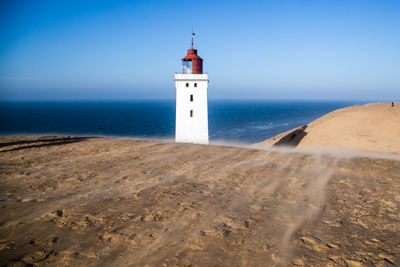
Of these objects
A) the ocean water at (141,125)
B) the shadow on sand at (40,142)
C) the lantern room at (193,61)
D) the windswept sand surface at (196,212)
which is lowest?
the ocean water at (141,125)

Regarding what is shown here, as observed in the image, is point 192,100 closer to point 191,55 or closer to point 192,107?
point 192,107

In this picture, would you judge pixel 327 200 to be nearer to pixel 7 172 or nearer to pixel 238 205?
pixel 238 205

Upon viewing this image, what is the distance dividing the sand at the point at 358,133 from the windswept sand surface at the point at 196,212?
24.4 ft

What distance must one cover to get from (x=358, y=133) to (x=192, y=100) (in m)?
15.3

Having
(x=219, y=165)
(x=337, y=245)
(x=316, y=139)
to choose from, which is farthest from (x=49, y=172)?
(x=316, y=139)

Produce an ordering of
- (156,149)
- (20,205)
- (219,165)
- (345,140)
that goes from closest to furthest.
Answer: (20,205) < (219,165) < (156,149) < (345,140)

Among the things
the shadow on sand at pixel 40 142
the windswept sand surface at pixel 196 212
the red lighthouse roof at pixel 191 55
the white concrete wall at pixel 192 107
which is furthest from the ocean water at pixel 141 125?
the windswept sand surface at pixel 196 212

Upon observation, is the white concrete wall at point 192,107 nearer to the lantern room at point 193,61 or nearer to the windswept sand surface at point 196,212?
the lantern room at point 193,61

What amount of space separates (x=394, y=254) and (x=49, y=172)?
33.4ft

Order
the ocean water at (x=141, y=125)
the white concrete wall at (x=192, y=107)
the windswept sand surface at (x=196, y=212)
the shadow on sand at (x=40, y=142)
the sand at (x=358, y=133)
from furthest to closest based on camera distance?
the ocean water at (x=141, y=125) → the white concrete wall at (x=192, y=107) → the sand at (x=358, y=133) → the shadow on sand at (x=40, y=142) → the windswept sand surface at (x=196, y=212)

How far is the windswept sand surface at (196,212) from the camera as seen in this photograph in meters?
4.40

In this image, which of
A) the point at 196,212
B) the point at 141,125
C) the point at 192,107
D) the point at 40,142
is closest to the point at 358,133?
the point at 192,107

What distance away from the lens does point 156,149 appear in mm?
13375

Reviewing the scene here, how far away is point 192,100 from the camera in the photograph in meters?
26.1
